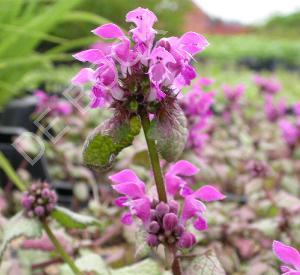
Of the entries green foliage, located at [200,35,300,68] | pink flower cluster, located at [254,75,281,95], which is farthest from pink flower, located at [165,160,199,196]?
green foliage, located at [200,35,300,68]

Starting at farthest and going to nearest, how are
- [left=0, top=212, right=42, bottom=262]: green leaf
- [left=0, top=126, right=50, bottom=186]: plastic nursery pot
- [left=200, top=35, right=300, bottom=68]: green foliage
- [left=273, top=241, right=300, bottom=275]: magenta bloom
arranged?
[left=200, top=35, right=300, bottom=68]: green foliage, [left=0, top=126, right=50, bottom=186]: plastic nursery pot, [left=0, top=212, right=42, bottom=262]: green leaf, [left=273, top=241, right=300, bottom=275]: magenta bloom

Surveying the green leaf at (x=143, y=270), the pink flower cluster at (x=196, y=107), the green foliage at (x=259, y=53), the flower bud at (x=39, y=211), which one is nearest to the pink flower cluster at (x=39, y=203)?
the flower bud at (x=39, y=211)

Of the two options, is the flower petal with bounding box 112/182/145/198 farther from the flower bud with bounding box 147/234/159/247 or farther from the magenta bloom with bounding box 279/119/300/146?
the magenta bloom with bounding box 279/119/300/146

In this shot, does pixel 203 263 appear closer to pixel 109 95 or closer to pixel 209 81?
pixel 109 95

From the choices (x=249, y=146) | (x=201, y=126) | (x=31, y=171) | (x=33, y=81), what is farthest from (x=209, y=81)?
(x=33, y=81)

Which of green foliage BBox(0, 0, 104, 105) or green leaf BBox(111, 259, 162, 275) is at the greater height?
green foliage BBox(0, 0, 104, 105)

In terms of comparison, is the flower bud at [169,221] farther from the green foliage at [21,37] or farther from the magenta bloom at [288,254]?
the green foliage at [21,37]

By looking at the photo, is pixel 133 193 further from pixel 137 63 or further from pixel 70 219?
pixel 70 219
